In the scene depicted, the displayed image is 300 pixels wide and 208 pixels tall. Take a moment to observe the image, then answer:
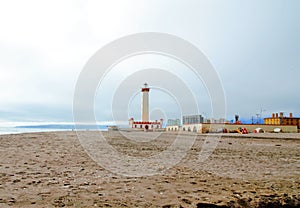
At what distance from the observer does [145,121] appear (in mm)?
57594

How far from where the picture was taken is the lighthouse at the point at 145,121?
55.2 metres

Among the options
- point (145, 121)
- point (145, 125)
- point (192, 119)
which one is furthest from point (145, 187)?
point (145, 121)

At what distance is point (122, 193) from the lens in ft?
14.9

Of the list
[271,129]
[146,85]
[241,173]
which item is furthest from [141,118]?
[241,173]

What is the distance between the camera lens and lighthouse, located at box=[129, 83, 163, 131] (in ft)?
181

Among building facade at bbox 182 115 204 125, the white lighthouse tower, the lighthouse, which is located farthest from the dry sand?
the white lighthouse tower

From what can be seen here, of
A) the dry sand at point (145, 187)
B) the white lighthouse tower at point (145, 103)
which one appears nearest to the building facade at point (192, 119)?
the white lighthouse tower at point (145, 103)

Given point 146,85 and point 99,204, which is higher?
point 146,85

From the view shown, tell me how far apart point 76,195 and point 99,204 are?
2.02ft

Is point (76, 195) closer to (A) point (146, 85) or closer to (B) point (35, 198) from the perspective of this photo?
(B) point (35, 198)

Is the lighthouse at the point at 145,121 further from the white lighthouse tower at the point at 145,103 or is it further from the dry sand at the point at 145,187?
the dry sand at the point at 145,187

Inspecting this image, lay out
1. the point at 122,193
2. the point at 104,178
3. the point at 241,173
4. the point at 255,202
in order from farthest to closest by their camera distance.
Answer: the point at 241,173 < the point at 104,178 < the point at 122,193 < the point at 255,202

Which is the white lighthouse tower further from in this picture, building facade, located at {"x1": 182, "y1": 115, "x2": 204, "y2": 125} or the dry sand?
the dry sand

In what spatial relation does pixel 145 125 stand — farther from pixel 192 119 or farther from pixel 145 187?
pixel 145 187
